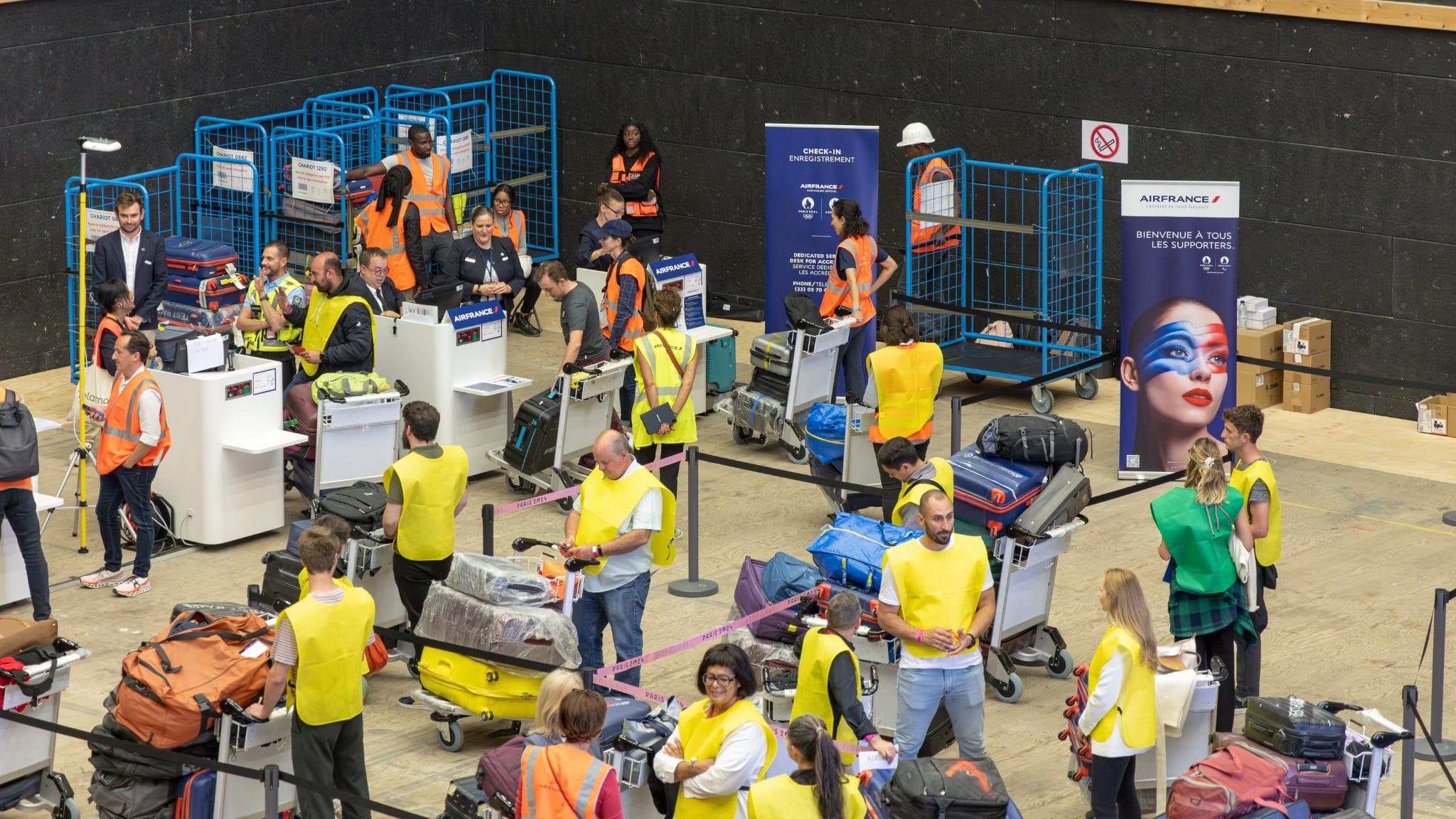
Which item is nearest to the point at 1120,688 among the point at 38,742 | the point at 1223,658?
the point at 1223,658

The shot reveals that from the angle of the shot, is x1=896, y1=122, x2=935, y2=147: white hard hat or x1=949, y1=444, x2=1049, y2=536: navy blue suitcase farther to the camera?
x1=896, y1=122, x2=935, y2=147: white hard hat

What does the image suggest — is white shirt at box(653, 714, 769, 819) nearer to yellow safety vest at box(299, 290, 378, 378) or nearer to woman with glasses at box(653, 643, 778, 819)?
woman with glasses at box(653, 643, 778, 819)

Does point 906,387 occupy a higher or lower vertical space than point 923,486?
higher

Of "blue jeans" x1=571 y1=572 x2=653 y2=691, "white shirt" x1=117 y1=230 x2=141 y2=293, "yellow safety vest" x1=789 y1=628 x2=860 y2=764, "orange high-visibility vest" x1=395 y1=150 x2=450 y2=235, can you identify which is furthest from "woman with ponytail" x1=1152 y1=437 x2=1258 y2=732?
"orange high-visibility vest" x1=395 y1=150 x2=450 y2=235

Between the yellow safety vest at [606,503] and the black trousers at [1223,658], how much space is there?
2727 mm

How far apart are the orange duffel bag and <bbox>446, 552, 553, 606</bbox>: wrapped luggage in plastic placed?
124 centimetres

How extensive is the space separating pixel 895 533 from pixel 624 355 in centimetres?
458

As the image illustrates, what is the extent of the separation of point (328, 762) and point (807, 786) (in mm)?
2625

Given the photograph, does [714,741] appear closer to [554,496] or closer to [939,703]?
[939,703]

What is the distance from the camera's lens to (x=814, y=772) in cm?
690

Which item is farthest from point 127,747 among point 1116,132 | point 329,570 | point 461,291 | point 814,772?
point 1116,132

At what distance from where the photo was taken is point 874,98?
1827 centimetres

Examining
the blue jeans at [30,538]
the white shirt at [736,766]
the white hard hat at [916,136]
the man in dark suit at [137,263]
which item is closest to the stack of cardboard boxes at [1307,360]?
the white hard hat at [916,136]

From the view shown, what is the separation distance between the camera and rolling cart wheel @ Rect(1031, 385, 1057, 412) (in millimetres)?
16000
